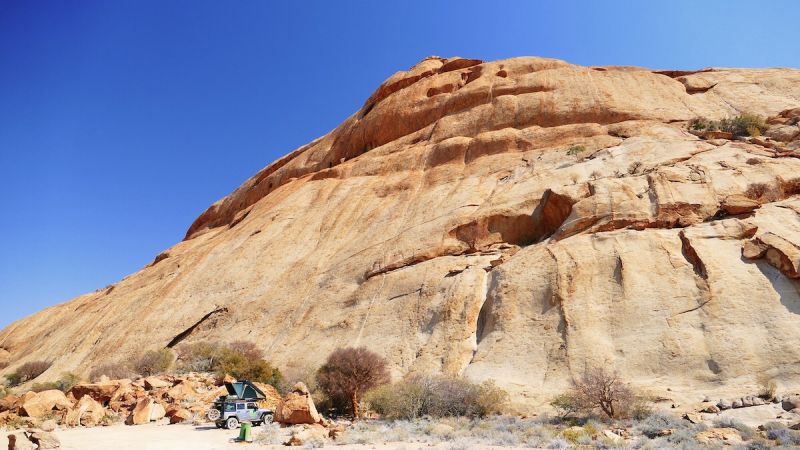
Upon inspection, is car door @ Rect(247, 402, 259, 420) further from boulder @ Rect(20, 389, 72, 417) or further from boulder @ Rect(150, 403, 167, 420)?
boulder @ Rect(20, 389, 72, 417)

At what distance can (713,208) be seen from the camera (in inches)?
698

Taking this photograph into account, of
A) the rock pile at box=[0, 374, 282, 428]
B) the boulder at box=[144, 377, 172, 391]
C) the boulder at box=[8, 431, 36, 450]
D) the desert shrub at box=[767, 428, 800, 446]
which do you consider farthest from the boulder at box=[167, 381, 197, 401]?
the desert shrub at box=[767, 428, 800, 446]

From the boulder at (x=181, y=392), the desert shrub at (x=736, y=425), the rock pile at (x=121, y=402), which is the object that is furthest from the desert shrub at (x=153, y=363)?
the desert shrub at (x=736, y=425)

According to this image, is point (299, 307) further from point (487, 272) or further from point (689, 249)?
point (689, 249)

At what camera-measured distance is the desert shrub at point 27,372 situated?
27617 mm

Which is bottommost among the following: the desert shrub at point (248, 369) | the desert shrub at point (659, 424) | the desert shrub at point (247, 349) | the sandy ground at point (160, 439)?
the sandy ground at point (160, 439)

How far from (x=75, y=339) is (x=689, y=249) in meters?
31.0

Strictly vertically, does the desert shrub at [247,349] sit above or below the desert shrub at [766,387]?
above

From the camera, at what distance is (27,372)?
2809 cm

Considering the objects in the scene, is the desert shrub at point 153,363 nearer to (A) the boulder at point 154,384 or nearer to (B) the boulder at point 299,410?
(A) the boulder at point 154,384

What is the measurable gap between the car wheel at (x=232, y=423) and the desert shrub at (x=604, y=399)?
838 centimetres

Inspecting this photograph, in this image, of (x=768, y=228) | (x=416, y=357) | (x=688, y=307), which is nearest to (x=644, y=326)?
(x=688, y=307)

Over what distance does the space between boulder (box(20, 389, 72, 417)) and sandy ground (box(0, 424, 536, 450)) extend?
2.05m

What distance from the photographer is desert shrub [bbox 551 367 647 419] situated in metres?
12.1
